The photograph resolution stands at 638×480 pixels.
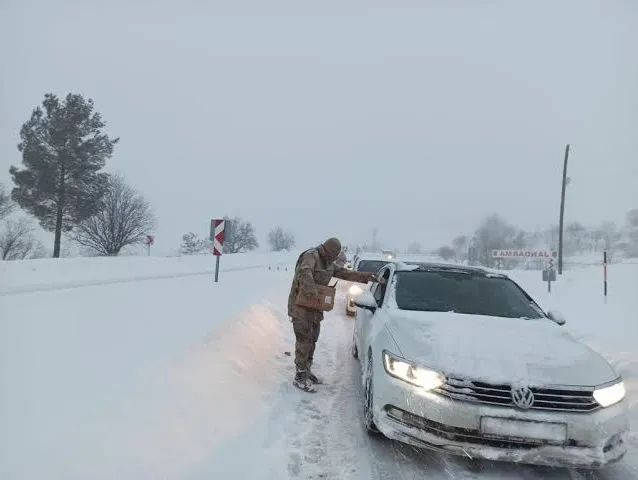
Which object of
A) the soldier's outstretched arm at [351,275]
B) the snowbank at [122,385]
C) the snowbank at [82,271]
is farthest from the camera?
the snowbank at [82,271]

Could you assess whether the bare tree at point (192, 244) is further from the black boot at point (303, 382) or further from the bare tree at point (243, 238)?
the black boot at point (303, 382)

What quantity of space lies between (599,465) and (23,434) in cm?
380

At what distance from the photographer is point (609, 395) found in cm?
323

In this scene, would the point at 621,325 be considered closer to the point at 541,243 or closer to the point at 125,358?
the point at 125,358

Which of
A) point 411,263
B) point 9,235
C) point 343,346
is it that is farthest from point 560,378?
point 9,235

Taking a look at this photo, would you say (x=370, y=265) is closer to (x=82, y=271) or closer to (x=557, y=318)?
(x=557, y=318)

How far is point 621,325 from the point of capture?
29.2 ft

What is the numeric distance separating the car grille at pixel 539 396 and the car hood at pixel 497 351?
0.05m

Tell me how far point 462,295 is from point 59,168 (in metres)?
36.5

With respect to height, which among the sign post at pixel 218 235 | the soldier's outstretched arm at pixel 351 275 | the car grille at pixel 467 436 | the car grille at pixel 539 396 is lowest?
the car grille at pixel 467 436

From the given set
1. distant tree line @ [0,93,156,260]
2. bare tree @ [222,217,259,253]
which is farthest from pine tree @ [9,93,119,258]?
bare tree @ [222,217,259,253]

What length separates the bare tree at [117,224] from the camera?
148 ft

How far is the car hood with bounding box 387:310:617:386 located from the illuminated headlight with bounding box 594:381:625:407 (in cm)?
6

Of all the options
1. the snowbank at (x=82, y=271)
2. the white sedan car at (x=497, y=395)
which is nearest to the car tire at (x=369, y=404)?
the white sedan car at (x=497, y=395)
